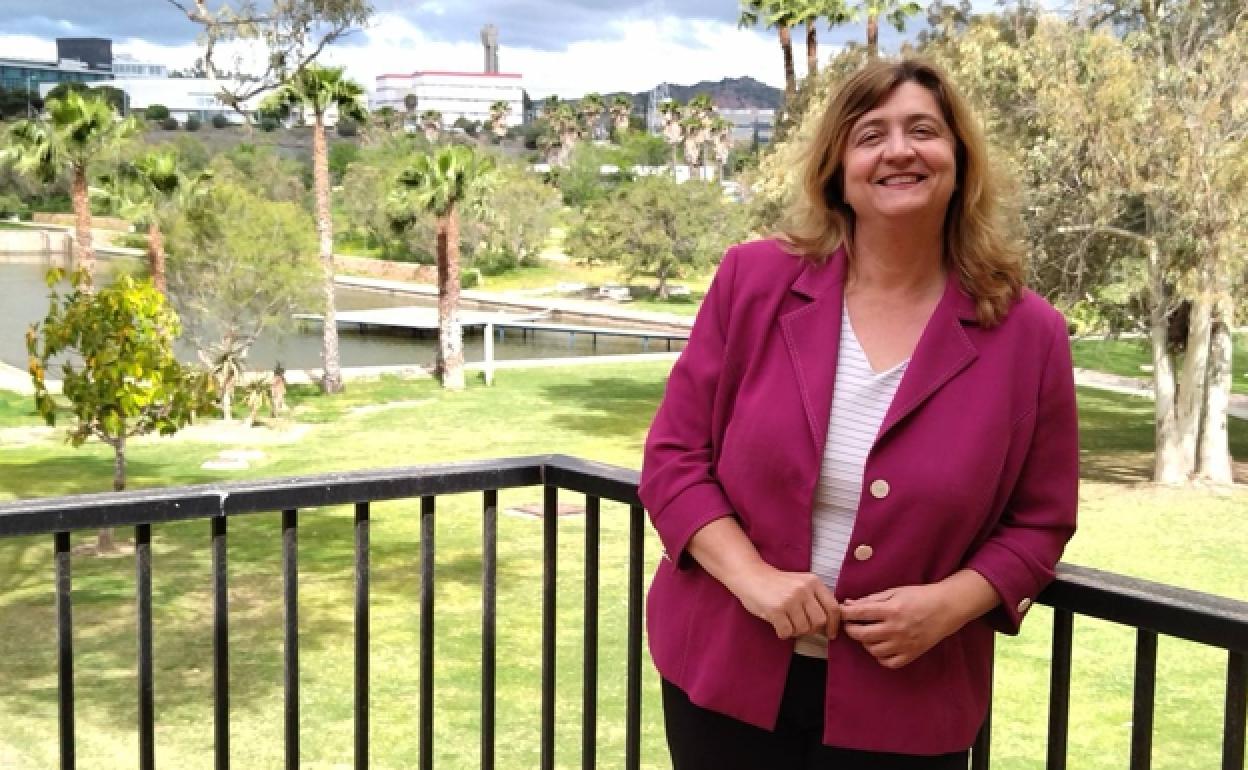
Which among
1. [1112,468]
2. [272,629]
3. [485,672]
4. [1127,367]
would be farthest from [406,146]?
[485,672]

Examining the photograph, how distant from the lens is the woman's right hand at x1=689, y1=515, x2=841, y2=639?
1728mm

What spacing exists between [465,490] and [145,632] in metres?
0.56

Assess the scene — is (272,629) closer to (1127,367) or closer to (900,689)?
(900,689)

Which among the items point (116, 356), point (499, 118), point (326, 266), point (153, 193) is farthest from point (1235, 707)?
point (499, 118)

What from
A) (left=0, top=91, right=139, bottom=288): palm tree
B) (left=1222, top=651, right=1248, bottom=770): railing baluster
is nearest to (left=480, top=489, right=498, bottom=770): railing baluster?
(left=1222, top=651, right=1248, bottom=770): railing baluster

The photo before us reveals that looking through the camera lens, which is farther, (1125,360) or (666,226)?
(666,226)

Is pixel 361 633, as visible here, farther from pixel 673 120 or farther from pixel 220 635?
pixel 673 120

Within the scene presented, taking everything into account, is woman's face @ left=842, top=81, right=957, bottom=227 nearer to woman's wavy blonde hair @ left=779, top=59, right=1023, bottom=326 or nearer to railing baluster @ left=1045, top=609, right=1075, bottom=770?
woman's wavy blonde hair @ left=779, top=59, right=1023, bottom=326

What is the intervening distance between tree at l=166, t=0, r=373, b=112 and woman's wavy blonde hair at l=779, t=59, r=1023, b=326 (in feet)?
109

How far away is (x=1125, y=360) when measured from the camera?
1442 inches

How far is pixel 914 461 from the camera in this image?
171 centimetres

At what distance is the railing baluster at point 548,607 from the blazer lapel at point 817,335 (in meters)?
0.80

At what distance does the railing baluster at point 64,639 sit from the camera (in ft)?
7.31

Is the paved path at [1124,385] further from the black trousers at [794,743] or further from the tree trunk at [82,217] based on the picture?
the black trousers at [794,743]
